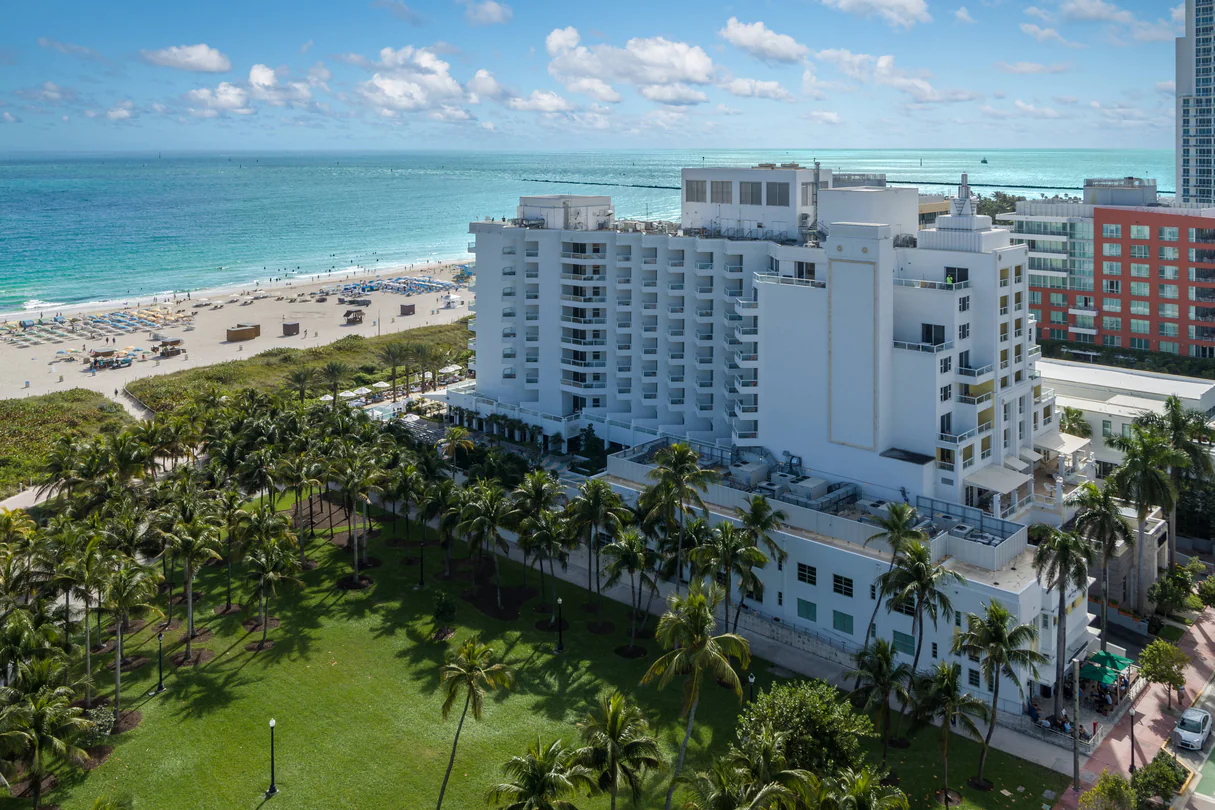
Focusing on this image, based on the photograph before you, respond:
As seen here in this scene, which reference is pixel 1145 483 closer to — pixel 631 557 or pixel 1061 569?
pixel 1061 569

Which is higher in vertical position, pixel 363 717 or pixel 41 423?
pixel 41 423

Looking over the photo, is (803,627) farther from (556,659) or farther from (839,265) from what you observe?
(839,265)

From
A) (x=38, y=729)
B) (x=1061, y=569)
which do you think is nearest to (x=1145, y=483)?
(x=1061, y=569)

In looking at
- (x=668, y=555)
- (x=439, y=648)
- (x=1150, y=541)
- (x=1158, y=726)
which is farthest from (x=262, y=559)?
(x=1150, y=541)

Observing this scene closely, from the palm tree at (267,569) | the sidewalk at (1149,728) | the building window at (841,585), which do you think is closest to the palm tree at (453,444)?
the palm tree at (267,569)

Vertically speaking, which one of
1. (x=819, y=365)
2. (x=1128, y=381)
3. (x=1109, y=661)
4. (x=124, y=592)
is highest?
(x=819, y=365)

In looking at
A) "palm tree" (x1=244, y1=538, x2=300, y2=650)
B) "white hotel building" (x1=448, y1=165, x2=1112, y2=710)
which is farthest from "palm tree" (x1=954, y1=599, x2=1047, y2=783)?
"palm tree" (x1=244, y1=538, x2=300, y2=650)

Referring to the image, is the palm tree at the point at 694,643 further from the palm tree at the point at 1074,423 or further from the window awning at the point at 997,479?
the palm tree at the point at 1074,423
